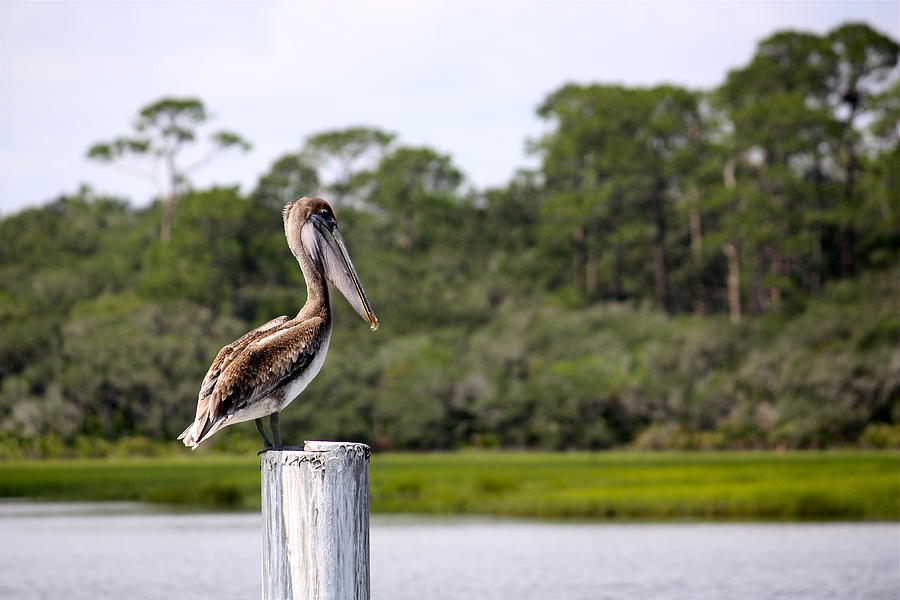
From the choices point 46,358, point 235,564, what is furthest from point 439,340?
point 235,564

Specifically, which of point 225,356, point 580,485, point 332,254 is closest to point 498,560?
point 580,485

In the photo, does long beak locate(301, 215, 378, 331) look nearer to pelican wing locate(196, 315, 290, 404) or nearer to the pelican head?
the pelican head

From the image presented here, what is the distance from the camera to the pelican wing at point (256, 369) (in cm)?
689

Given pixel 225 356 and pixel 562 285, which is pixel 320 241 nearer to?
pixel 225 356

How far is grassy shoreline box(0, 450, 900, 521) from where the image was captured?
38.1 m

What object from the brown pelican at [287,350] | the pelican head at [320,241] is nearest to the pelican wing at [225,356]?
the brown pelican at [287,350]

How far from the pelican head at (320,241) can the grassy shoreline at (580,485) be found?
30.8 metres

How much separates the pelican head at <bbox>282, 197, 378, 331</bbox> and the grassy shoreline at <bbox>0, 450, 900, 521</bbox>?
101 feet

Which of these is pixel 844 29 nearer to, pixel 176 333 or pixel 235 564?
pixel 176 333

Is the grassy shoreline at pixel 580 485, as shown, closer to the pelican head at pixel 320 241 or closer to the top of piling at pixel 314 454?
the pelican head at pixel 320 241

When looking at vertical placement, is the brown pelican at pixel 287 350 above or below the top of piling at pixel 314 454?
above

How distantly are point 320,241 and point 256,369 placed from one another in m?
0.85

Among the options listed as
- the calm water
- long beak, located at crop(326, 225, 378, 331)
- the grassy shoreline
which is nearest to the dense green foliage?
the grassy shoreline

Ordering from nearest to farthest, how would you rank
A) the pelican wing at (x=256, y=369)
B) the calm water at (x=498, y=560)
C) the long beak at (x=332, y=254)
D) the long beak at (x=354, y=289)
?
the pelican wing at (x=256, y=369), the long beak at (x=354, y=289), the long beak at (x=332, y=254), the calm water at (x=498, y=560)
